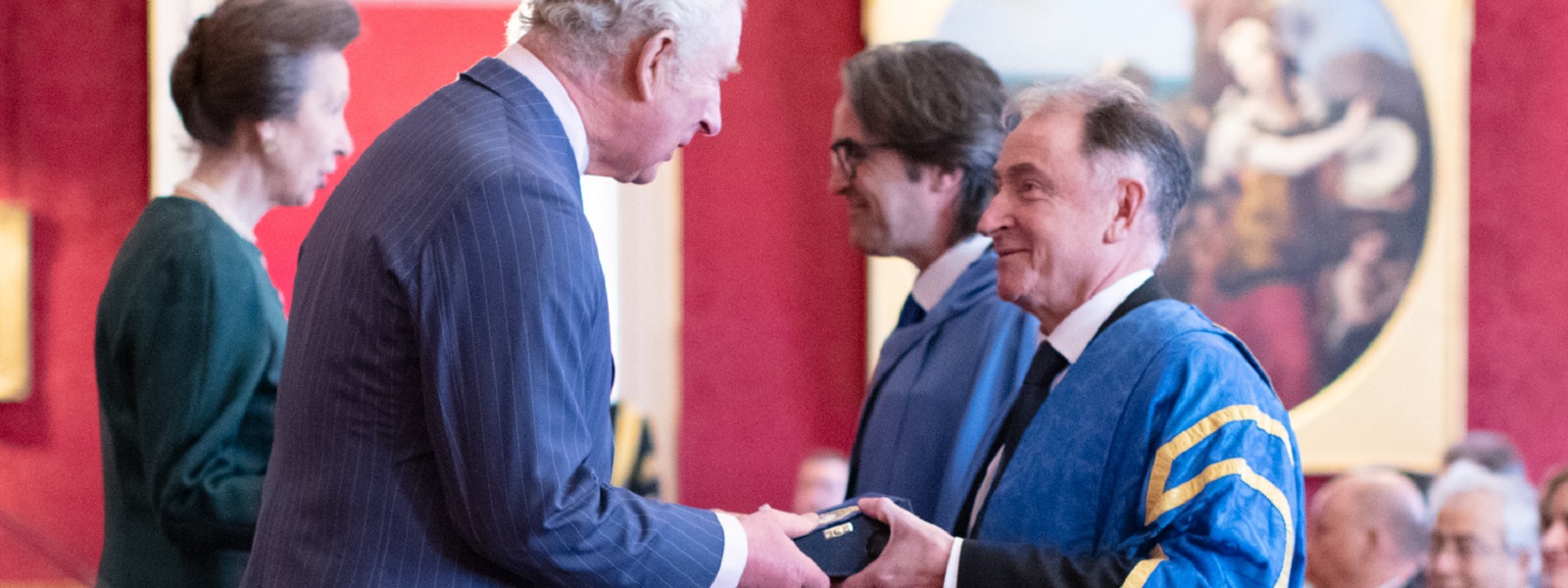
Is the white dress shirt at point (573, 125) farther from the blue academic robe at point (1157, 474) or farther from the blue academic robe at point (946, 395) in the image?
the blue academic robe at point (946, 395)

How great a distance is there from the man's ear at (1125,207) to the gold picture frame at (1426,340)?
9.55 ft

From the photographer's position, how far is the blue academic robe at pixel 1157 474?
1590 mm

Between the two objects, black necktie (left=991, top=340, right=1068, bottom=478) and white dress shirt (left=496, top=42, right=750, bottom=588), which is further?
black necktie (left=991, top=340, right=1068, bottom=478)

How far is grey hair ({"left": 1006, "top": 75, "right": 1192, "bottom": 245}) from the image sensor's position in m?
1.85

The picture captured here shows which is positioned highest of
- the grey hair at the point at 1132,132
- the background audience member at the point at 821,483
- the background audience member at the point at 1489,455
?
the grey hair at the point at 1132,132

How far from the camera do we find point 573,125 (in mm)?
1507

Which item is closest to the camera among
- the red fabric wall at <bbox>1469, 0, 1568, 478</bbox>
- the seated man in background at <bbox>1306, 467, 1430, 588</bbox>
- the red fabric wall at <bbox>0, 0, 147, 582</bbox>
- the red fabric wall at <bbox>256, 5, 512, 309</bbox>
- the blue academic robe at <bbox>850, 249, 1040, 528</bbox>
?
the blue academic robe at <bbox>850, 249, 1040, 528</bbox>

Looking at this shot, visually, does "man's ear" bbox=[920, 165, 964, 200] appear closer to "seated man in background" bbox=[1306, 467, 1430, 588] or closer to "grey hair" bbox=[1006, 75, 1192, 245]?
"grey hair" bbox=[1006, 75, 1192, 245]

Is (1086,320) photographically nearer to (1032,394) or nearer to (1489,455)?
(1032,394)

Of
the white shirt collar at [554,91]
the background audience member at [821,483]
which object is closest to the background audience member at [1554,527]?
the background audience member at [821,483]

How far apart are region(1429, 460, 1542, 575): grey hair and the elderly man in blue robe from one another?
1.87 meters

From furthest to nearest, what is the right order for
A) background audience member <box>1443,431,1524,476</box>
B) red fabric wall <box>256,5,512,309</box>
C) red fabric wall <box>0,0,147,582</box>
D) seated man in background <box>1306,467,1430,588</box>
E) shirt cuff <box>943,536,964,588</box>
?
red fabric wall <box>256,5,512,309</box>, red fabric wall <box>0,0,147,582</box>, background audience member <box>1443,431,1524,476</box>, seated man in background <box>1306,467,1430,588</box>, shirt cuff <box>943,536,964,588</box>

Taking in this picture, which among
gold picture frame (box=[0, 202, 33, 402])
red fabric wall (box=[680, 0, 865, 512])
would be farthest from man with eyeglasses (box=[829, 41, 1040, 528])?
gold picture frame (box=[0, 202, 33, 402])

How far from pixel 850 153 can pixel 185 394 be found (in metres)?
1.12
